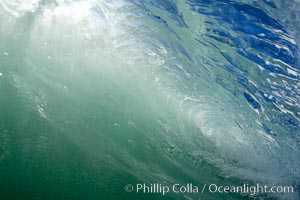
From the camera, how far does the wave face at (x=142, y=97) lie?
827cm

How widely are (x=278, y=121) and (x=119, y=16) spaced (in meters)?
9.55

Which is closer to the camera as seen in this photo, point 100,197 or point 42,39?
point 42,39

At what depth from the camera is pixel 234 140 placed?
16.2m

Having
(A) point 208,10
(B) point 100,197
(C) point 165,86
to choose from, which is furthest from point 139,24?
(B) point 100,197

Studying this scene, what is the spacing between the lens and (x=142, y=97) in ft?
66.1

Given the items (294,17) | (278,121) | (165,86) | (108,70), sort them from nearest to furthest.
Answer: (294,17) < (278,121) < (165,86) < (108,70)

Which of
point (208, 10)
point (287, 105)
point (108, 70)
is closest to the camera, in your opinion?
point (208, 10)

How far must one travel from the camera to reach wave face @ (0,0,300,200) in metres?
8.27

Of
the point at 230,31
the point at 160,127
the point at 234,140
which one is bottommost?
the point at 234,140

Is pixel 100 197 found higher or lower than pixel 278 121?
lower

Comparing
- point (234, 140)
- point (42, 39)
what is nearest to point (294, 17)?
point (234, 140)

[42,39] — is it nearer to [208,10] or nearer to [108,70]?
[108,70]

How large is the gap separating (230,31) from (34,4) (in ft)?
38.0

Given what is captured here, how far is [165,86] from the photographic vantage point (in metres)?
15.7
